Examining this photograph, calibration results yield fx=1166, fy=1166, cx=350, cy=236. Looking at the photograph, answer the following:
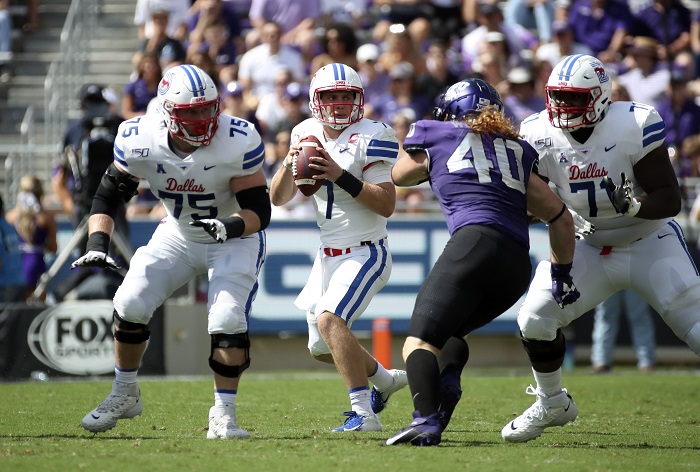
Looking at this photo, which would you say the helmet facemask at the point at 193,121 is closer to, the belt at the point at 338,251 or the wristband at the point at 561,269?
the belt at the point at 338,251

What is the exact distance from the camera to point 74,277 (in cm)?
1094

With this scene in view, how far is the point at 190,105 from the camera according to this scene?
6180 millimetres

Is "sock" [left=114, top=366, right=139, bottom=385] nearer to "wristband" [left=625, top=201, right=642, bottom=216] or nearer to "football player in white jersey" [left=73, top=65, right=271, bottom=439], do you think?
→ "football player in white jersey" [left=73, top=65, right=271, bottom=439]

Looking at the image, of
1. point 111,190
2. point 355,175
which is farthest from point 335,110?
point 111,190

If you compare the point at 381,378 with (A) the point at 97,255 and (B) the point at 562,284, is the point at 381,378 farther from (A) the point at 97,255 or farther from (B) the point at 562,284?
(A) the point at 97,255

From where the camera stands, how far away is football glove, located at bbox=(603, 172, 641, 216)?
5.86 m

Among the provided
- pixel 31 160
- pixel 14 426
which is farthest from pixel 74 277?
pixel 14 426

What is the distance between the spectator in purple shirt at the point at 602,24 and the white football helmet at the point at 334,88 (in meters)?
8.59

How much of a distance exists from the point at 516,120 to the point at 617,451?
685cm

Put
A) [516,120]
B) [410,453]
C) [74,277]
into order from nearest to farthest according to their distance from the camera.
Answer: [410,453] → [74,277] → [516,120]

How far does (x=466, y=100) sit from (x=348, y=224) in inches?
44.5

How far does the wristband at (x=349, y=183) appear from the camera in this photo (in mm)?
6318

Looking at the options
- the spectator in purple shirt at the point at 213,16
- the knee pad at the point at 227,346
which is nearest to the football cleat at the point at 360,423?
the knee pad at the point at 227,346

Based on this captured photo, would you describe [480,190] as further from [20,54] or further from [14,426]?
[20,54]
